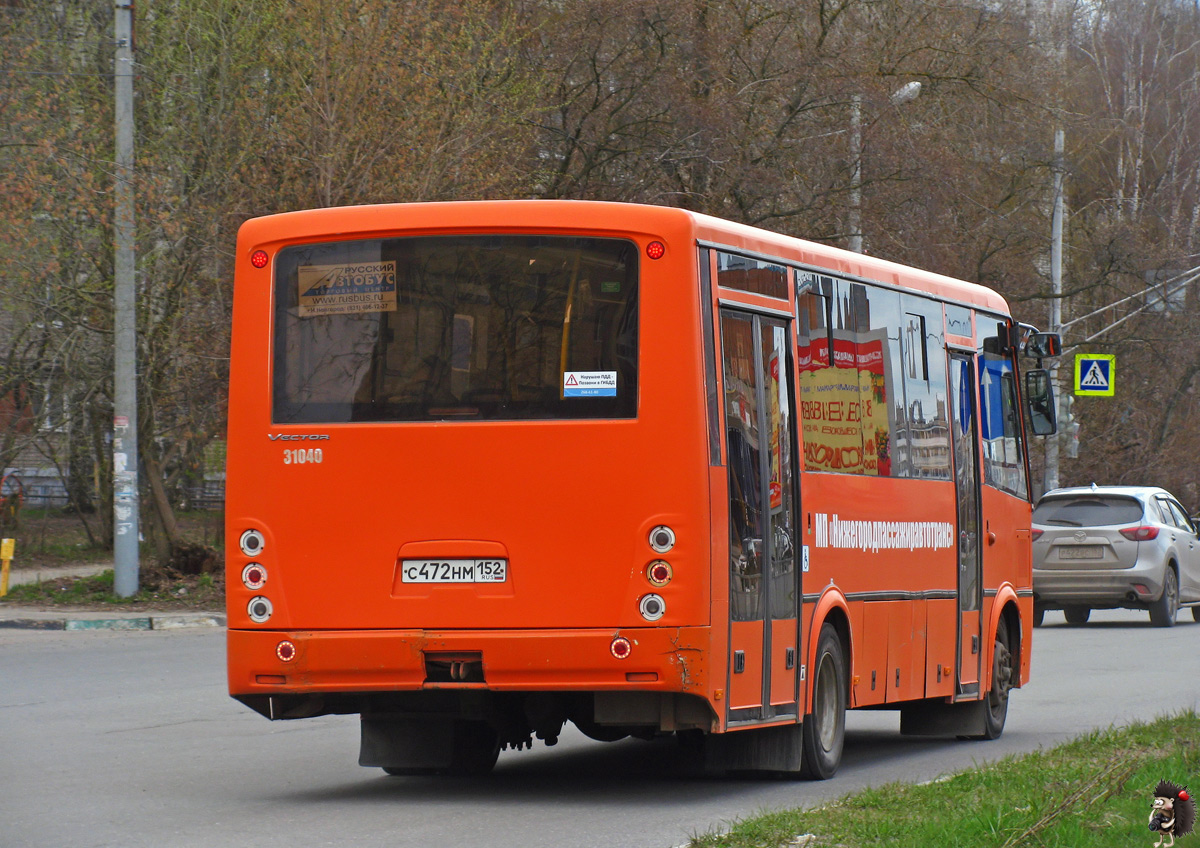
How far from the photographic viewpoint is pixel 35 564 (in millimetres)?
28547

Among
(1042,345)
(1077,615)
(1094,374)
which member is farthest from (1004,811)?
Result: (1094,374)

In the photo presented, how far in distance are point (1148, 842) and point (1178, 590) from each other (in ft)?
63.0

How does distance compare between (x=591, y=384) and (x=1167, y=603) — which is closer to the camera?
(x=591, y=384)

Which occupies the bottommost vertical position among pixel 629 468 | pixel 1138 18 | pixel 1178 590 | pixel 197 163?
pixel 1178 590

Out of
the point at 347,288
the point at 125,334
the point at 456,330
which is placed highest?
the point at 125,334

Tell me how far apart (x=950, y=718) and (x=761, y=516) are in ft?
13.5

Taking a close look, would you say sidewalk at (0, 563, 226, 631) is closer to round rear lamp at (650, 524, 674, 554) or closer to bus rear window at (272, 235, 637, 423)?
bus rear window at (272, 235, 637, 423)

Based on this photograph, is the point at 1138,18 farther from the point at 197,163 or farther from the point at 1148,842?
the point at 1148,842

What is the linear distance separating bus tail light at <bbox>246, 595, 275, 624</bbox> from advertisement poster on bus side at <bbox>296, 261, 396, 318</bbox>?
1.35 metres

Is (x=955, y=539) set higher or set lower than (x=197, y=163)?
lower

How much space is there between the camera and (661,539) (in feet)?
27.1

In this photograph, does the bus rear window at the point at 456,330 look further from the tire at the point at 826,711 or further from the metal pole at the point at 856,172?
the metal pole at the point at 856,172

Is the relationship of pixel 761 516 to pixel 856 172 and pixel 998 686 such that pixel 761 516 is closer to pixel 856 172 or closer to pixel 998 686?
pixel 998 686

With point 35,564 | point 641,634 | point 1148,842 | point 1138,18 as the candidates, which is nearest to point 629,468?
point 641,634
